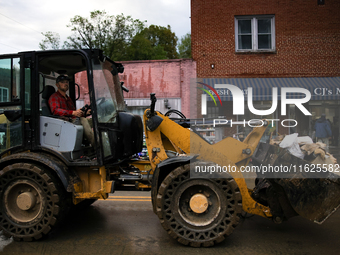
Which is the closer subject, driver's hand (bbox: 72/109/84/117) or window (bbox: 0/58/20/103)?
window (bbox: 0/58/20/103)

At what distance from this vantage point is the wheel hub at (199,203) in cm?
411

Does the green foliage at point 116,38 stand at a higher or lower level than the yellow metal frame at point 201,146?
higher

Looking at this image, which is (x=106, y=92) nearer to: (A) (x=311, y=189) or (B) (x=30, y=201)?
(B) (x=30, y=201)

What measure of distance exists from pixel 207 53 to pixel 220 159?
1322cm

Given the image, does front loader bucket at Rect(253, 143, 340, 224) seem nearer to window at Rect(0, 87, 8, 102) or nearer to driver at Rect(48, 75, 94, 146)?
driver at Rect(48, 75, 94, 146)

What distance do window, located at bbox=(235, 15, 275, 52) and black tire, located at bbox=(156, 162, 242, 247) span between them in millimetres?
13667

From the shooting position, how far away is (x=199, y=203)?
4113mm

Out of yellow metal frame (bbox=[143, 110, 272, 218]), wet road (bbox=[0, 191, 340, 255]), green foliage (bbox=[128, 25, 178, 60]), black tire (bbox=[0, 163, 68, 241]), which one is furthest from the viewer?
green foliage (bbox=[128, 25, 178, 60])

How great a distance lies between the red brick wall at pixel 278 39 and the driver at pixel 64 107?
12567 mm

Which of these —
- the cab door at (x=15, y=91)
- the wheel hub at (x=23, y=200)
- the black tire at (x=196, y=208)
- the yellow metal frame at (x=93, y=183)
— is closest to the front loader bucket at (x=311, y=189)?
the black tire at (x=196, y=208)

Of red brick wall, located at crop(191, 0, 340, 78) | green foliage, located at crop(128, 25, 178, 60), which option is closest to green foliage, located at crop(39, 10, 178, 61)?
green foliage, located at crop(128, 25, 178, 60)

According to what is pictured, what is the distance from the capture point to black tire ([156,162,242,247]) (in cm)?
404

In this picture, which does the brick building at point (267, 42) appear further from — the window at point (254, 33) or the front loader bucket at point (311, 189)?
the front loader bucket at point (311, 189)

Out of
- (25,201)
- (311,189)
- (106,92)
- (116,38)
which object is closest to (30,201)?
(25,201)
